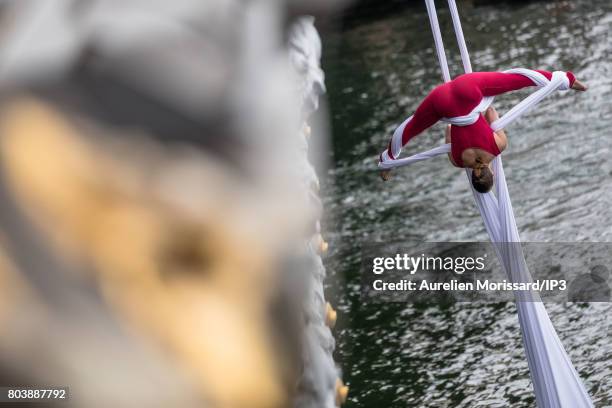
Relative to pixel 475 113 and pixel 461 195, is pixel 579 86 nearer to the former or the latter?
pixel 475 113

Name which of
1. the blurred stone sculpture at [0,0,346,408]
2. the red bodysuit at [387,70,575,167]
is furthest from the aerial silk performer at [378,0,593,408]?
the blurred stone sculpture at [0,0,346,408]

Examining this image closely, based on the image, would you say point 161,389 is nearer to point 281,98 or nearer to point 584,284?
point 281,98

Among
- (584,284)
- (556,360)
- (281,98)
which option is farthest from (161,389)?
(584,284)

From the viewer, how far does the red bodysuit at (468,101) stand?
152 inches

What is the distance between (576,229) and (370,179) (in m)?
2.70

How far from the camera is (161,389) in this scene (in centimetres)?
132

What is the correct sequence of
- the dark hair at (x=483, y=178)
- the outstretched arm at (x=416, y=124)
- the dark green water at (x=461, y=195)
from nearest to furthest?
the outstretched arm at (x=416, y=124) < the dark hair at (x=483, y=178) < the dark green water at (x=461, y=195)

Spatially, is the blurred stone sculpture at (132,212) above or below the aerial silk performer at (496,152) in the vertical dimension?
above

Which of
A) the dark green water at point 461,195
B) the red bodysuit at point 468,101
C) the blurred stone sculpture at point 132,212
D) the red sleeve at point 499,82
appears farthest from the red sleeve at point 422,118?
the blurred stone sculpture at point 132,212

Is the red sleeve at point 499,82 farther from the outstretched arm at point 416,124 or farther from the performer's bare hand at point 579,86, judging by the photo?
the outstretched arm at point 416,124
